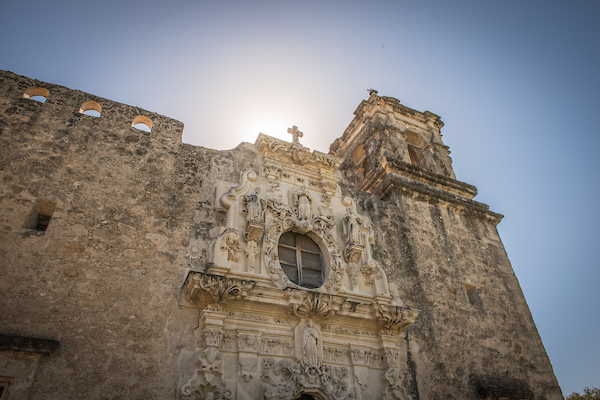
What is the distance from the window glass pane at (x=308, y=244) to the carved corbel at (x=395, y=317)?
4.83 ft

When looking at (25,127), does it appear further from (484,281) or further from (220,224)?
(484,281)

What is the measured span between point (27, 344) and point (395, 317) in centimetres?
495

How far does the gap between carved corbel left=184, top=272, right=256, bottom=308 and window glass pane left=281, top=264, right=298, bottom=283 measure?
1143 mm

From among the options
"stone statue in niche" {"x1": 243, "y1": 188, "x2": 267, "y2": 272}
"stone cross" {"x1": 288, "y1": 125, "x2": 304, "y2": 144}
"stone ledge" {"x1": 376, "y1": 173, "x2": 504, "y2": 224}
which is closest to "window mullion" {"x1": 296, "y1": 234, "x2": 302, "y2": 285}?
"stone statue in niche" {"x1": 243, "y1": 188, "x2": 267, "y2": 272}

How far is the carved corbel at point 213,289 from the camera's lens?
18.3ft

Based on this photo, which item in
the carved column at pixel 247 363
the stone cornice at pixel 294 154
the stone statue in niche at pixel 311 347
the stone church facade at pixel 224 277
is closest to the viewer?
the stone church facade at pixel 224 277

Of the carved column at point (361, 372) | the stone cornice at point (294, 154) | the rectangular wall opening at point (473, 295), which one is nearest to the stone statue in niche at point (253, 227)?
the stone cornice at point (294, 154)

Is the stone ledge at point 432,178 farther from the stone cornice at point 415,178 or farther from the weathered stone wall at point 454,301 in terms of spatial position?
the weathered stone wall at point 454,301

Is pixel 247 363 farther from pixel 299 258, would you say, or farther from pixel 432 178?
pixel 432 178

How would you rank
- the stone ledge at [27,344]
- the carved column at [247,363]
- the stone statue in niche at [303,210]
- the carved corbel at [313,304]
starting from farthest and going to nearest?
the stone statue in niche at [303,210] < the carved corbel at [313,304] < the carved column at [247,363] < the stone ledge at [27,344]

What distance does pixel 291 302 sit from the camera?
6.16 meters

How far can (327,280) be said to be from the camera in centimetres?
705

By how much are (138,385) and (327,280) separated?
10.5ft

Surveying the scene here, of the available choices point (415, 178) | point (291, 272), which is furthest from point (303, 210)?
point (415, 178)
